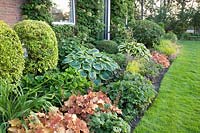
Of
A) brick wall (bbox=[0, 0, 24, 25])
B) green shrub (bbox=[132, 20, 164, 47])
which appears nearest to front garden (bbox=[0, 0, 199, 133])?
brick wall (bbox=[0, 0, 24, 25])


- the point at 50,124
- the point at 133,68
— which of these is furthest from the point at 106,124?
the point at 133,68

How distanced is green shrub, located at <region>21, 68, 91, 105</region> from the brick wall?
2.12 metres

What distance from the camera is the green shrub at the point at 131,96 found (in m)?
3.65

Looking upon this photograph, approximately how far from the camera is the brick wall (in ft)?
17.7

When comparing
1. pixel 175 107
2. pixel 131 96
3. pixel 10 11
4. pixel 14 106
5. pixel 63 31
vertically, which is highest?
pixel 10 11

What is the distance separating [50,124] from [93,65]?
8.82 ft

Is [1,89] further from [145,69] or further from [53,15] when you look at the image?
[53,15]

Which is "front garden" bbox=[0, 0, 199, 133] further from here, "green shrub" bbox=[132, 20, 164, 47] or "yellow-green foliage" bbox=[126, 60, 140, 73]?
"green shrub" bbox=[132, 20, 164, 47]

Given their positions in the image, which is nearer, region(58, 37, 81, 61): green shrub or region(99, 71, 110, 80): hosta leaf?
region(99, 71, 110, 80): hosta leaf

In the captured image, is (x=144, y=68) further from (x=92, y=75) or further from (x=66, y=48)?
(x=66, y=48)

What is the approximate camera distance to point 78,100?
304cm

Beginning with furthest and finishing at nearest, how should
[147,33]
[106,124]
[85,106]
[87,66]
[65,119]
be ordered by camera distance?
1. [147,33]
2. [87,66]
3. [85,106]
4. [106,124]
5. [65,119]

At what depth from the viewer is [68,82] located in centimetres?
375

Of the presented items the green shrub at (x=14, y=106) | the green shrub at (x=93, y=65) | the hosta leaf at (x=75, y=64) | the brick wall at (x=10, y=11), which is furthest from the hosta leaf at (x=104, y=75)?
the brick wall at (x=10, y=11)
